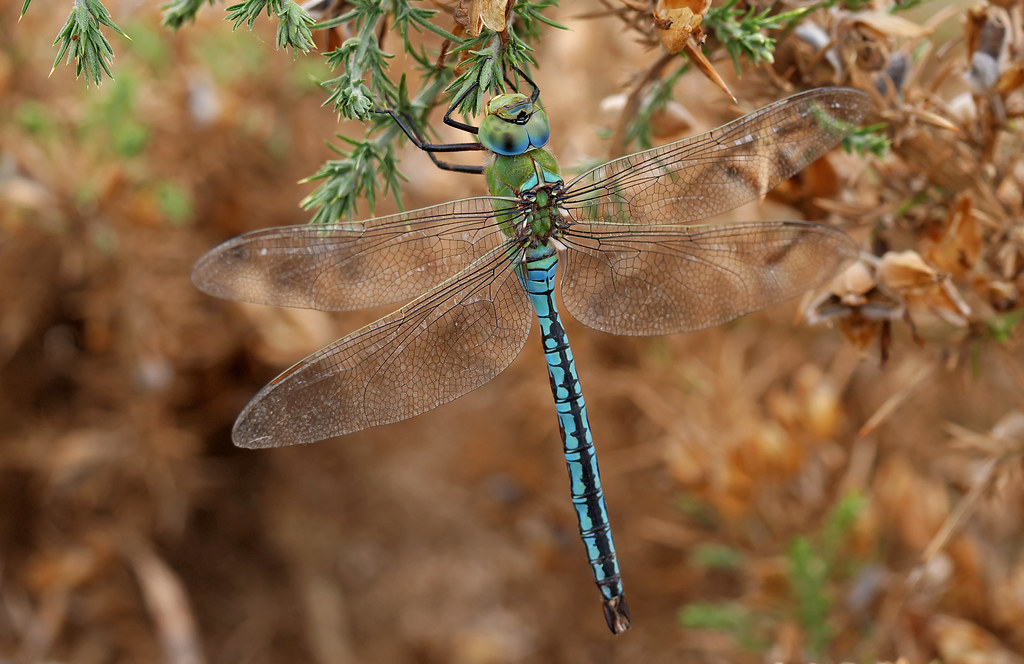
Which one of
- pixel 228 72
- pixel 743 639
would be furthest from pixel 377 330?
pixel 228 72

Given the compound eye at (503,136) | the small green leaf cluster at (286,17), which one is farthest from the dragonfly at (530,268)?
the small green leaf cluster at (286,17)

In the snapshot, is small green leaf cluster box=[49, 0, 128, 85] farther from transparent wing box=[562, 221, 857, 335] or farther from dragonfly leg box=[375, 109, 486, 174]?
transparent wing box=[562, 221, 857, 335]

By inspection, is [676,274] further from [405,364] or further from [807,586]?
[807,586]

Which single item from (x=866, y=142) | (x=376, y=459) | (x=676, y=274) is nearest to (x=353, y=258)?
(x=676, y=274)

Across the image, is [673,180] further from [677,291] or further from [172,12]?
[172,12]

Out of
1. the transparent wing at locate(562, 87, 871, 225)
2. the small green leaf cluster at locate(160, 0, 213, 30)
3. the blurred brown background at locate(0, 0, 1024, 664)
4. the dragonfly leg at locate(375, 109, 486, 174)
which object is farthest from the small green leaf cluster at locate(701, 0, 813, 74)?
the small green leaf cluster at locate(160, 0, 213, 30)
